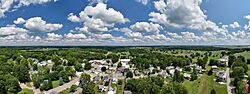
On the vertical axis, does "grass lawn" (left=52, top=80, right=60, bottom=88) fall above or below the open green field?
above

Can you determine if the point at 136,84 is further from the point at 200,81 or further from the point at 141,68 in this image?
the point at 141,68

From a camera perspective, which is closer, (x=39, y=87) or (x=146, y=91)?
(x=146, y=91)

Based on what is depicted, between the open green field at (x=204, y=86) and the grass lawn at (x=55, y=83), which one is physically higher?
the grass lawn at (x=55, y=83)

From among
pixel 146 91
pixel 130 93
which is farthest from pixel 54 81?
pixel 146 91

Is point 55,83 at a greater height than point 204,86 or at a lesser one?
greater

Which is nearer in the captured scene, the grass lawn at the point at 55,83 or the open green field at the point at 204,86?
the open green field at the point at 204,86

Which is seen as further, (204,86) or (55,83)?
(55,83)

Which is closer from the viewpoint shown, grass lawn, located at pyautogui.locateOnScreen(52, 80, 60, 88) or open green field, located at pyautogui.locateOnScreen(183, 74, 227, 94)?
open green field, located at pyautogui.locateOnScreen(183, 74, 227, 94)

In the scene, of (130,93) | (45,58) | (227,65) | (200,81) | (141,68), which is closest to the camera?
(130,93)
